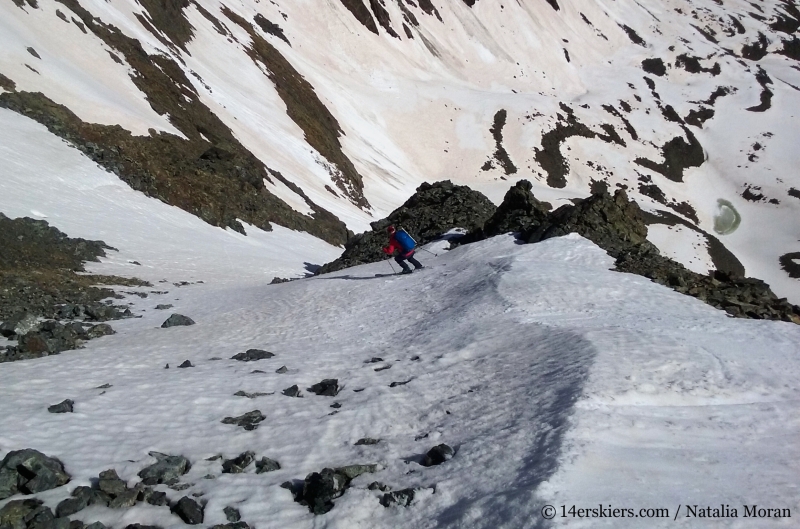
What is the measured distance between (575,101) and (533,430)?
4161 inches

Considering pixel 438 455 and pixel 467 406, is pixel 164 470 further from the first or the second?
pixel 467 406

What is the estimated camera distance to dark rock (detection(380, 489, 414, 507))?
22.2 feet

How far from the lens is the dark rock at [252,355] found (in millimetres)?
12078

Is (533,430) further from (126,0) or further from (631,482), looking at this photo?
(126,0)

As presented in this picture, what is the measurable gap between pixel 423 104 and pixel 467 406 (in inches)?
3214

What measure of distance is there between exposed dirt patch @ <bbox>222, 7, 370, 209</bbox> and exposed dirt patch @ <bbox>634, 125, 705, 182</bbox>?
54726 millimetres

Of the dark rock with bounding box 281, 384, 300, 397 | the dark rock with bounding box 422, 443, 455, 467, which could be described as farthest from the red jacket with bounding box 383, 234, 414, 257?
the dark rock with bounding box 422, 443, 455, 467

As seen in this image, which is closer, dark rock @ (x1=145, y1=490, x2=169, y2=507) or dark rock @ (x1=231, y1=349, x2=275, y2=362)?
dark rock @ (x1=145, y1=490, x2=169, y2=507)

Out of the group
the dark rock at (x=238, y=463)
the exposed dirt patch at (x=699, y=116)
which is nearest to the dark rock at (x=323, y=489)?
the dark rock at (x=238, y=463)

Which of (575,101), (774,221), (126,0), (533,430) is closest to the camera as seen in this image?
(533,430)

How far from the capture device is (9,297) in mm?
14055

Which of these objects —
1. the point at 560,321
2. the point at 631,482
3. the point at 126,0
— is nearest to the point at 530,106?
the point at 126,0

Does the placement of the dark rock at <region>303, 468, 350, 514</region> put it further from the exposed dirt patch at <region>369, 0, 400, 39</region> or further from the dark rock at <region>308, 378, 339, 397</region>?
the exposed dirt patch at <region>369, 0, 400, 39</region>

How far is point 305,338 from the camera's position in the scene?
13.8 m
